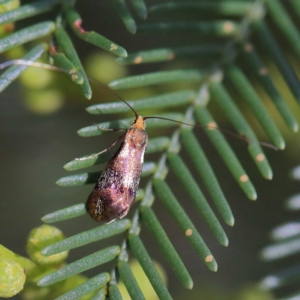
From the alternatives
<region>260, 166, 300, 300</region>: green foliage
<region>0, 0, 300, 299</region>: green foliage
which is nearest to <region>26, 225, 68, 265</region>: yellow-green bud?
<region>0, 0, 300, 299</region>: green foliage

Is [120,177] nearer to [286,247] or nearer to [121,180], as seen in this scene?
[121,180]

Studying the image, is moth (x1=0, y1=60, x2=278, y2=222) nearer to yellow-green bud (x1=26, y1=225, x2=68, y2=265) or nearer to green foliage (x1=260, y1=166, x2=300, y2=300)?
yellow-green bud (x1=26, y1=225, x2=68, y2=265)

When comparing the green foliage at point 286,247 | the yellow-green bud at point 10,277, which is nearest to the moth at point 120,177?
the yellow-green bud at point 10,277

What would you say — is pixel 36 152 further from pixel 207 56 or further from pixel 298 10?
pixel 298 10

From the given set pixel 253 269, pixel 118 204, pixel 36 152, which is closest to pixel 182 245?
pixel 253 269

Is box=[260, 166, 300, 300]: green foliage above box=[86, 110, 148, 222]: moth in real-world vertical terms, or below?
below

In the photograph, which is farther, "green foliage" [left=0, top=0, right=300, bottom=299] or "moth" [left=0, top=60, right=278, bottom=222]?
"moth" [left=0, top=60, right=278, bottom=222]
